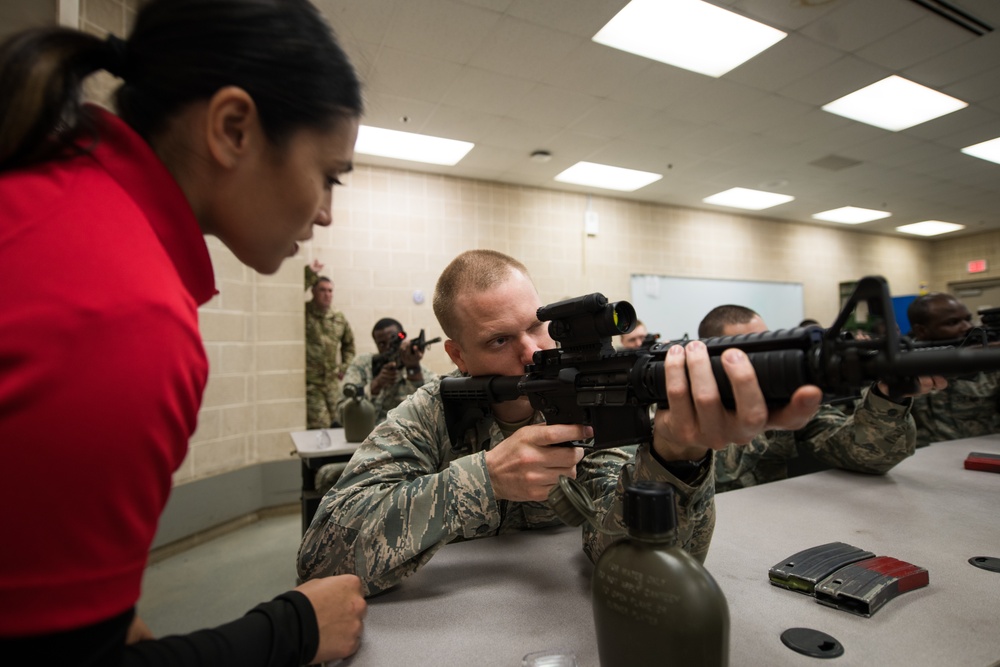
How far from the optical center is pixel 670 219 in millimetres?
8164

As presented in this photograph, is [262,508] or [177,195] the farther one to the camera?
[262,508]

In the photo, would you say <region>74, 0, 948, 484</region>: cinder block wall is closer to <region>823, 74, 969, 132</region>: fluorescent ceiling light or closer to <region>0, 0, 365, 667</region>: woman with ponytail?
<region>0, 0, 365, 667</region>: woman with ponytail

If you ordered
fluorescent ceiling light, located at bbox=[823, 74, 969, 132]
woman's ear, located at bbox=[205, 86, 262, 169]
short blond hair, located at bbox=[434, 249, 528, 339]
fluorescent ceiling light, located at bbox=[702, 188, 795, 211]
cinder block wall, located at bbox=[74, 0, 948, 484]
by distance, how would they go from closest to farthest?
woman's ear, located at bbox=[205, 86, 262, 169] < short blond hair, located at bbox=[434, 249, 528, 339] < cinder block wall, located at bbox=[74, 0, 948, 484] < fluorescent ceiling light, located at bbox=[823, 74, 969, 132] < fluorescent ceiling light, located at bbox=[702, 188, 795, 211]

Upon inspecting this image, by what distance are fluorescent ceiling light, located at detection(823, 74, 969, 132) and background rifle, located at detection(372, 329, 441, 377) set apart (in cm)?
443

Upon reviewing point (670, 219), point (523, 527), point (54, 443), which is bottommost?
point (523, 527)

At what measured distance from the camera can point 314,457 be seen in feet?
10.1

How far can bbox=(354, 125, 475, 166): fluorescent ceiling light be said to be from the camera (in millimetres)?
5293

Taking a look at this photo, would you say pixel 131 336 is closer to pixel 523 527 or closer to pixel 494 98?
pixel 523 527

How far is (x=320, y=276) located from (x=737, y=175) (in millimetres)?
5398

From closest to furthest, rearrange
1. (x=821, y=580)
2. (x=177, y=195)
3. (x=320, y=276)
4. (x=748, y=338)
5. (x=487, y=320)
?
1. (x=177, y=195)
2. (x=748, y=338)
3. (x=821, y=580)
4. (x=487, y=320)
5. (x=320, y=276)

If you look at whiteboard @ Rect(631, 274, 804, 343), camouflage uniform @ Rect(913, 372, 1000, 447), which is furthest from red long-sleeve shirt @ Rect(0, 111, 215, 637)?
whiteboard @ Rect(631, 274, 804, 343)

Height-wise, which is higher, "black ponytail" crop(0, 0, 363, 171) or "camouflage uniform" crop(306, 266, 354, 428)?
"black ponytail" crop(0, 0, 363, 171)

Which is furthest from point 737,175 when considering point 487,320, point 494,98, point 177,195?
point 177,195

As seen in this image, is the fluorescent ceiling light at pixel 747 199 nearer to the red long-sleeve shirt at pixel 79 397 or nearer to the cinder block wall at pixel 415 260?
the cinder block wall at pixel 415 260
